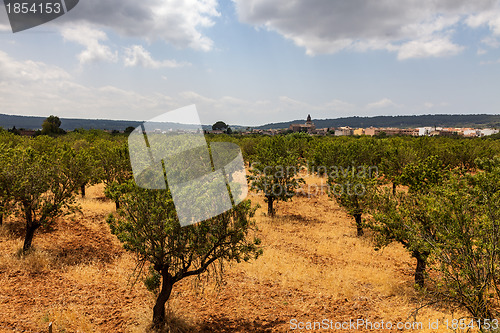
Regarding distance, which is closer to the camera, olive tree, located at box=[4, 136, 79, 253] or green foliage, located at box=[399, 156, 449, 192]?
olive tree, located at box=[4, 136, 79, 253]

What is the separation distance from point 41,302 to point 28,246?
20.2ft

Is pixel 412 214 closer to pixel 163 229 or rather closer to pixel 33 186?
pixel 163 229

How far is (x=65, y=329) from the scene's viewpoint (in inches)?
411

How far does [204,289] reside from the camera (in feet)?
48.7

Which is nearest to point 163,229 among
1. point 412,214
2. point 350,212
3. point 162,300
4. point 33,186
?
point 162,300

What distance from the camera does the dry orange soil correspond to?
38.3ft

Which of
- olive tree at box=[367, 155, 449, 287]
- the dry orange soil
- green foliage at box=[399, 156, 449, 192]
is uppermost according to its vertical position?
green foliage at box=[399, 156, 449, 192]

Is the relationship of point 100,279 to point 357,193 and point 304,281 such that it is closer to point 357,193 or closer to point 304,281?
point 304,281

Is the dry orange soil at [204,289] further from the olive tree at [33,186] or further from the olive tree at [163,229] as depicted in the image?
the olive tree at [163,229]

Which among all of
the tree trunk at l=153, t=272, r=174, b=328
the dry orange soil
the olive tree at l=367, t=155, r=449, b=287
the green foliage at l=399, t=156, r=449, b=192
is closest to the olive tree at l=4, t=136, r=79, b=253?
the dry orange soil

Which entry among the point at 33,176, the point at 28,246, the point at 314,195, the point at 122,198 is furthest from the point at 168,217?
the point at 314,195

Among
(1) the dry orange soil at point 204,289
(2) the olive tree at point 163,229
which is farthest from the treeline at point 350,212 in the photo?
(1) the dry orange soil at point 204,289

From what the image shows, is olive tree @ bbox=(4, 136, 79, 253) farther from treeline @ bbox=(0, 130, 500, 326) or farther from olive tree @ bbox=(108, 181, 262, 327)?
olive tree @ bbox=(108, 181, 262, 327)

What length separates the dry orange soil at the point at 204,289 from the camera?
11.7 metres
